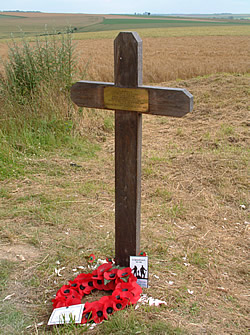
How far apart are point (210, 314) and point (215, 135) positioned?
13.5 ft

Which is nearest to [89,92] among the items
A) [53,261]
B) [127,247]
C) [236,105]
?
[127,247]

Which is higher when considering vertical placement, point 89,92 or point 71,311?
point 89,92

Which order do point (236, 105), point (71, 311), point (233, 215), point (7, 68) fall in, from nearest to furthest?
point (71, 311) → point (233, 215) → point (7, 68) → point (236, 105)

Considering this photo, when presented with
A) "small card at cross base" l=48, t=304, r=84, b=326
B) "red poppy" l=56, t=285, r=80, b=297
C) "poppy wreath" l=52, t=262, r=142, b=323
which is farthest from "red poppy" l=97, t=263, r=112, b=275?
"small card at cross base" l=48, t=304, r=84, b=326

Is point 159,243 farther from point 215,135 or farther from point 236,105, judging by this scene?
point 236,105

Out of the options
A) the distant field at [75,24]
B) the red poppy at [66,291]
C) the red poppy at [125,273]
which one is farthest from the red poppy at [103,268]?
the distant field at [75,24]

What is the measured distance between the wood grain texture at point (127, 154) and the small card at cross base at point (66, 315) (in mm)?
544

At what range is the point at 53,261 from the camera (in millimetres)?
2947

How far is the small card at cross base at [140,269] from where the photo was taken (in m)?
2.60

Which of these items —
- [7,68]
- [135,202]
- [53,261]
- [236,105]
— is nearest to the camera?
[135,202]

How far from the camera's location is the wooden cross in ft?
7.40

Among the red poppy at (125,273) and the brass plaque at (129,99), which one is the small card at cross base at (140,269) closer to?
the red poppy at (125,273)

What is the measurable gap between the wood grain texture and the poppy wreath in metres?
0.18

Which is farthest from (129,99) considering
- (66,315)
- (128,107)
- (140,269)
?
(66,315)
